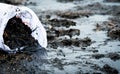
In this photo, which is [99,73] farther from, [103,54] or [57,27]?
[57,27]

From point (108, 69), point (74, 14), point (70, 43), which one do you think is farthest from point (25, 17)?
point (74, 14)

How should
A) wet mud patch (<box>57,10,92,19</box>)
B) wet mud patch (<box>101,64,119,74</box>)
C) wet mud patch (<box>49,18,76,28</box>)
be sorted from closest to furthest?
wet mud patch (<box>101,64,119,74</box>) < wet mud patch (<box>49,18,76,28</box>) < wet mud patch (<box>57,10,92,19</box>)

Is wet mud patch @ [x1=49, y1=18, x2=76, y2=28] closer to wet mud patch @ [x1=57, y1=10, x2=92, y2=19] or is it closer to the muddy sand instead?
the muddy sand

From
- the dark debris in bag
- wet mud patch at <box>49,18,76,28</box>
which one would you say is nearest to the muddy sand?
wet mud patch at <box>49,18,76,28</box>

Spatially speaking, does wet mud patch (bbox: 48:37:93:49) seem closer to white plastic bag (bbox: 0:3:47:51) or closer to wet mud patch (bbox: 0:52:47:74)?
white plastic bag (bbox: 0:3:47:51)

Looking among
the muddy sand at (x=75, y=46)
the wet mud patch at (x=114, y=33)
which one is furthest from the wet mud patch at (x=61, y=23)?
the wet mud patch at (x=114, y=33)

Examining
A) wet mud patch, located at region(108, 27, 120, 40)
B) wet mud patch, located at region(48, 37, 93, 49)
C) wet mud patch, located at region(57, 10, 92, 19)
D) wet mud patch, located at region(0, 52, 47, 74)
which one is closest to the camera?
wet mud patch, located at region(0, 52, 47, 74)

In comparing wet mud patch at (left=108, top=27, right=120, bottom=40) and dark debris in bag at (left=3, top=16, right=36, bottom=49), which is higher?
dark debris in bag at (left=3, top=16, right=36, bottom=49)

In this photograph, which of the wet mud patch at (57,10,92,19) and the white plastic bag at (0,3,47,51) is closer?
the white plastic bag at (0,3,47,51)

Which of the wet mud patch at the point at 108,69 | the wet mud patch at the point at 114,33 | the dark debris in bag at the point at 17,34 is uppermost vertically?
the dark debris in bag at the point at 17,34

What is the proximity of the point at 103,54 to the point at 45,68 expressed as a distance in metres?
1.10

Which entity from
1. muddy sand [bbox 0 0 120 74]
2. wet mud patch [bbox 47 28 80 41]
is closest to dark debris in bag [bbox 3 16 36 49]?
muddy sand [bbox 0 0 120 74]

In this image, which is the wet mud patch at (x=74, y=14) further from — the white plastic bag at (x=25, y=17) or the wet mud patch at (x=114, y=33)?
the white plastic bag at (x=25, y=17)

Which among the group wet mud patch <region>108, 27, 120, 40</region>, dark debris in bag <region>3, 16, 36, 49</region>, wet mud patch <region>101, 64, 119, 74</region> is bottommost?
wet mud patch <region>101, 64, 119, 74</region>
